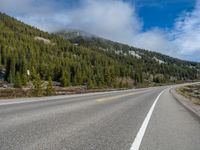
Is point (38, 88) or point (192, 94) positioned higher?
point (38, 88)

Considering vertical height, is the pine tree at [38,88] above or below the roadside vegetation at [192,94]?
above

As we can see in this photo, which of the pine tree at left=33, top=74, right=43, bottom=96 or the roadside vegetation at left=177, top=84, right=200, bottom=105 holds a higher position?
the pine tree at left=33, top=74, right=43, bottom=96

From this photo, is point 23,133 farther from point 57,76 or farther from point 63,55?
point 63,55

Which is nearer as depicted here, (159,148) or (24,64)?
(159,148)

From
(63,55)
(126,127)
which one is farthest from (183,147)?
(63,55)

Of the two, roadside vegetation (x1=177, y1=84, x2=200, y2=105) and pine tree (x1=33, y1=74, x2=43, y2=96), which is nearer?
roadside vegetation (x1=177, y1=84, x2=200, y2=105)

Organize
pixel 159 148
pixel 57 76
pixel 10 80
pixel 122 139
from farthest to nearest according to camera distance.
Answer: pixel 57 76
pixel 10 80
pixel 122 139
pixel 159 148

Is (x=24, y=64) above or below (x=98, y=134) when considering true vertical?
above

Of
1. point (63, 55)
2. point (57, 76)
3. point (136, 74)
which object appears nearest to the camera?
point (57, 76)

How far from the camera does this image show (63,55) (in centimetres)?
18112

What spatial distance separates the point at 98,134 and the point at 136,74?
14974 centimetres

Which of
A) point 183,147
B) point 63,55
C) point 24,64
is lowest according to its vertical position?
point 183,147

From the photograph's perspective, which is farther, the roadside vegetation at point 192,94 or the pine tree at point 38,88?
the pine tree at point 38,88

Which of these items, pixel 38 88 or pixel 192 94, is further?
pixel 192 94
